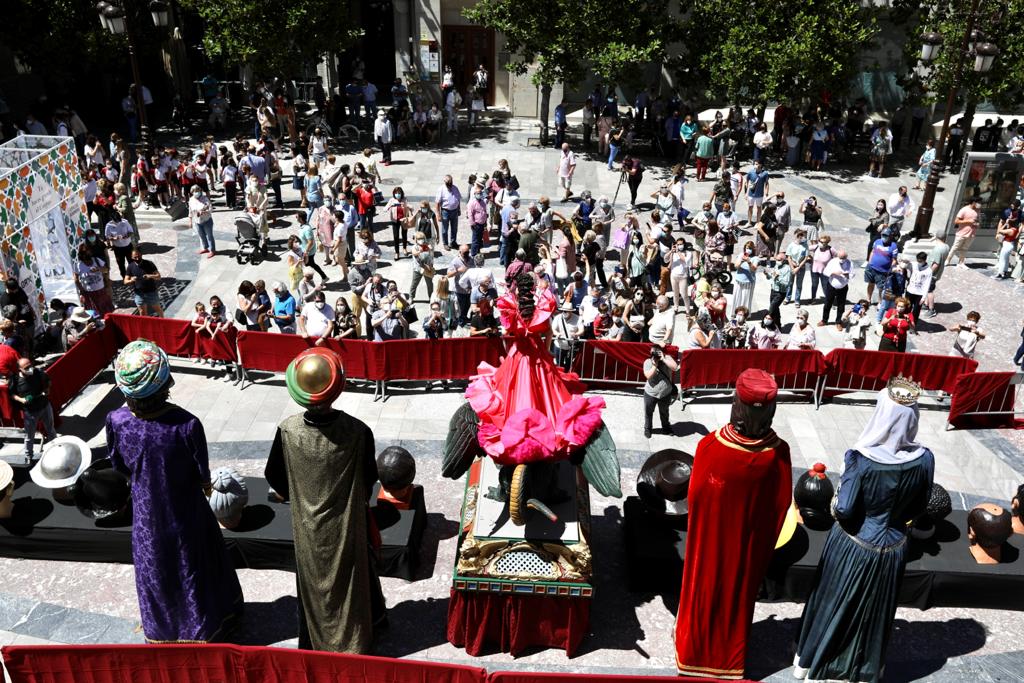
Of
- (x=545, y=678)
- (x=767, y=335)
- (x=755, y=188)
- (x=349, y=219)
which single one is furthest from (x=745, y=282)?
(x=545, y=678)

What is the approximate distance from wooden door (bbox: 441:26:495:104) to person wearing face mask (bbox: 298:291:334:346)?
58.5 ft

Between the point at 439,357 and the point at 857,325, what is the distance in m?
6.64

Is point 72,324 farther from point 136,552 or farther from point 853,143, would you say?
point 853,143

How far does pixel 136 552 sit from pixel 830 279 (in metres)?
11.8

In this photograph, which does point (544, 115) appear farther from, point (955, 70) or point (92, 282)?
point (92, 282)

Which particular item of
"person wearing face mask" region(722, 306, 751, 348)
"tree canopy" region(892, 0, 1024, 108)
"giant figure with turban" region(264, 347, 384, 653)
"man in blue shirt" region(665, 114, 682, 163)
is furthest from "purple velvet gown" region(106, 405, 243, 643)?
"man in blue shirt" region(665, 114, 682, 163)

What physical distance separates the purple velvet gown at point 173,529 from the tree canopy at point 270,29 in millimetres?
17917

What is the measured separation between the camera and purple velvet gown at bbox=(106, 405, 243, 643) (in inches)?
278

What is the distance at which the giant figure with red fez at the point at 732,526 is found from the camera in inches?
262

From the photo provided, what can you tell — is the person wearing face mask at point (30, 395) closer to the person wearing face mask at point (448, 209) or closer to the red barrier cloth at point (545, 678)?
the red barrier cloth at point (545, 678)

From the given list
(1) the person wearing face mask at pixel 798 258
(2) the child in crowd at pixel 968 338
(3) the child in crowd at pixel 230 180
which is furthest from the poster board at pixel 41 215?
(2) the child in crowd at pixel 968 338

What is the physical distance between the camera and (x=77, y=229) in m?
15.1

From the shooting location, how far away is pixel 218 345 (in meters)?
13.2

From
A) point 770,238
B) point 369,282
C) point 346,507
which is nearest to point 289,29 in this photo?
point 369,282
